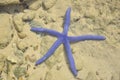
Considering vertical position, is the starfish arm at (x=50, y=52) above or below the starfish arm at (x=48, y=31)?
below

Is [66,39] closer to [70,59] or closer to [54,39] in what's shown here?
[54,39]

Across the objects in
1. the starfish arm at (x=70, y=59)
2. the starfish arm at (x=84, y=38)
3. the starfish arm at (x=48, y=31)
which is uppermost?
the starfish arm at (x=48, y=31)

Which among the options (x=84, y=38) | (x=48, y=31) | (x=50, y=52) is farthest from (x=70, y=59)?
(x=48, y=31)

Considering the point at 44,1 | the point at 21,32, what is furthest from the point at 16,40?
the point at 44,1

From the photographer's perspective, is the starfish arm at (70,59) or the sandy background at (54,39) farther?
the sandy background at (54,39)

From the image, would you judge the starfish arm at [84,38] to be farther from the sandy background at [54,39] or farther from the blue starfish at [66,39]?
the sandy background at [54,39]

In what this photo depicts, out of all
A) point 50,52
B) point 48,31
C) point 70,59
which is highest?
point 48,31

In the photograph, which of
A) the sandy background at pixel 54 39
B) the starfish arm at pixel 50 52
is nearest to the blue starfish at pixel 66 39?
the starfish arm at pixel 50 52

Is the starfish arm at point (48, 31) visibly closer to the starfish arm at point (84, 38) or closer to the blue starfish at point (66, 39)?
the blue starfish at point (66, 39)

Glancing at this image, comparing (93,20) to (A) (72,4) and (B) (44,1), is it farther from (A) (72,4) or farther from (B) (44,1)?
(B) (44,1)
